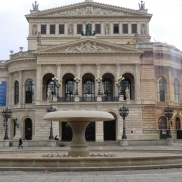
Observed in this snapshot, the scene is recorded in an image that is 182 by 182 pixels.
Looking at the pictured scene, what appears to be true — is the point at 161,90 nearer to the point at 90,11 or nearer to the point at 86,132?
the point at 86,132

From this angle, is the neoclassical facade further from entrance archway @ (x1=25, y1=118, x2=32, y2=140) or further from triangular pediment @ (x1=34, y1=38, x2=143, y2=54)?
entrance archway @ (x1=25, y1=118, x2=32, y2=140)

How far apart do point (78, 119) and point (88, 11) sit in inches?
2080

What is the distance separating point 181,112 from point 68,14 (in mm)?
30569

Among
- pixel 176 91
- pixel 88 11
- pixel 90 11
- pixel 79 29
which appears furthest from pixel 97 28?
pixel 176 91

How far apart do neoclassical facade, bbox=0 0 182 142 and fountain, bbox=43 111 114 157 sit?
28840 millimetres

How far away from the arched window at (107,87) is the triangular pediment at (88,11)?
57.8 feet

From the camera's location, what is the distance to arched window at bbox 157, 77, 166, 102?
194ft

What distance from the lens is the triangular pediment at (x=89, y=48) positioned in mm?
54656

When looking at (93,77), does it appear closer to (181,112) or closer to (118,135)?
(118,135)

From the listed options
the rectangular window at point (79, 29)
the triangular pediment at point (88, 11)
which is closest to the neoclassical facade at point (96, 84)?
the rectangular window at point (79, 29)

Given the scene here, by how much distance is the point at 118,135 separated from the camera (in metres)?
50.2

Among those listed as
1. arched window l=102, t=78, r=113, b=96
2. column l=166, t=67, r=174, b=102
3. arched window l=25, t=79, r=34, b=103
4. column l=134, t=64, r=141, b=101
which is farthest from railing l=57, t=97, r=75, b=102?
column l=166, t=67, r=174, b=102

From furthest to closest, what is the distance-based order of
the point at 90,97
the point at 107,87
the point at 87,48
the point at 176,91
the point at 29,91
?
the point at 176,91
the point at 29,91
the point at 107,87
the point at 87,48
the point at 90,97

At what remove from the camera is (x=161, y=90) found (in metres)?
59.4
